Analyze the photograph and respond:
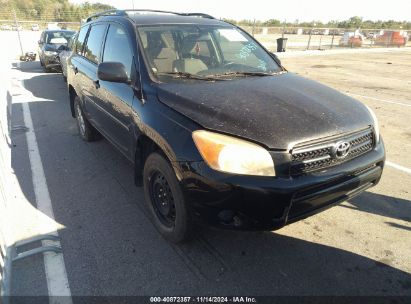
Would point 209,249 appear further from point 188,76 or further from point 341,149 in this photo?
point 188,76

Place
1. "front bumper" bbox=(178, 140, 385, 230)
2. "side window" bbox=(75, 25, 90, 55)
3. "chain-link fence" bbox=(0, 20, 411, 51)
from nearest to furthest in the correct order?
"front bumper" bbox=(178, 140, 385, 230)
"side window" bbox=(75, 25, 90, 55)
"chain-link fence" bbox=(0, 20, 411, 51)

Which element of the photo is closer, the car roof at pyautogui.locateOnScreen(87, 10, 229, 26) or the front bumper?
the front bumper

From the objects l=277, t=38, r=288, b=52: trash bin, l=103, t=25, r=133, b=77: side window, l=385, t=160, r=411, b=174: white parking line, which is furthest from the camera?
l=277, t=38, r=288, b=52: trash bin

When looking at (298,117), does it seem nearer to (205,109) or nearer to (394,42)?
(205,109)

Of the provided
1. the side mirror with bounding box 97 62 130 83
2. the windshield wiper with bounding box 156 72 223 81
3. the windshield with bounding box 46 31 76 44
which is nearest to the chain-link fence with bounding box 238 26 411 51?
the windshield with bounding box 46 31 76 44

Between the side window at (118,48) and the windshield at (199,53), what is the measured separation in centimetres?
21

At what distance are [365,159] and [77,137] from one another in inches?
183

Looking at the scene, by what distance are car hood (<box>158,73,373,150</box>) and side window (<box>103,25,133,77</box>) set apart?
0.69 metres

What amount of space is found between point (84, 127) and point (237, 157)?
3.77 metres

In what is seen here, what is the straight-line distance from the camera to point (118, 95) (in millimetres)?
3488

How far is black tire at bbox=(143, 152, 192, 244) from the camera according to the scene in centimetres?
259

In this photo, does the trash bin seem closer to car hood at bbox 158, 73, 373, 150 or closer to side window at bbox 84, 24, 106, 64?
side window at bbox 84, 24, 106, 64

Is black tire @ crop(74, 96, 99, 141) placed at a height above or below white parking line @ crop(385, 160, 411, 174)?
above

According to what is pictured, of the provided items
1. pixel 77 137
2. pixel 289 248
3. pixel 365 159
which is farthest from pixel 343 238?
pixel 77 137
